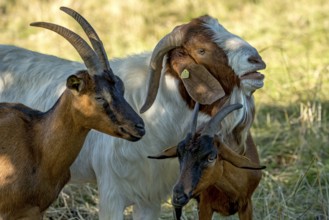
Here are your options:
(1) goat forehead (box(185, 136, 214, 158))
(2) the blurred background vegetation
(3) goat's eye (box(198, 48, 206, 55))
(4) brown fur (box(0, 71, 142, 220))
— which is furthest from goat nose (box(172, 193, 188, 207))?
(2) the blurred background vegetation

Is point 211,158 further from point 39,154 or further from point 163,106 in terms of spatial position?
point 39,154

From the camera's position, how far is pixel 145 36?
14.6 meters

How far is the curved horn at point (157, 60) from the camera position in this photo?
731cm

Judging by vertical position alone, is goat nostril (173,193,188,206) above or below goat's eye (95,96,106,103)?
below

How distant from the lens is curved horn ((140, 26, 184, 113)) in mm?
7309

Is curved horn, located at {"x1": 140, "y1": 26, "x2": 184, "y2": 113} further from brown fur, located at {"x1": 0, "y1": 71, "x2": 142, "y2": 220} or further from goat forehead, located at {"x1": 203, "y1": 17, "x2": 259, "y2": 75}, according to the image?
brown fur, located at {"x1": 0, "y1": 71, "x2": 142, "y2": 220}

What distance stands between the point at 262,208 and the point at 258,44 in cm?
547

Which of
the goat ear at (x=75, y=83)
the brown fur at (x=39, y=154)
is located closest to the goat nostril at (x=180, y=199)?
the brown fur at (x=39, y=154)

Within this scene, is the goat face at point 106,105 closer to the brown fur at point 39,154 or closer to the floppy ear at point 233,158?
the brown fur at point 39,154

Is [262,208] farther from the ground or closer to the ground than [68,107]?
closer to the ground

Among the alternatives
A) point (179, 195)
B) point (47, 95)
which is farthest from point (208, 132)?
point (47, 95)

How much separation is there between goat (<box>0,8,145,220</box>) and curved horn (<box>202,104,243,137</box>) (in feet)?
1.73

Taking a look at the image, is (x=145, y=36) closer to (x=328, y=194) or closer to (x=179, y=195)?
(x=328, y=194)

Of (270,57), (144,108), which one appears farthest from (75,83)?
(270,57)
